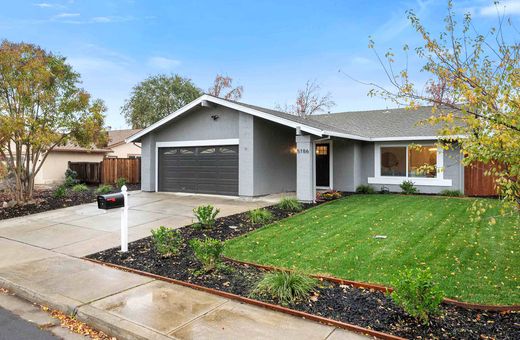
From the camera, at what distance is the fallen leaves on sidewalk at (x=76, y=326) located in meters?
3.80

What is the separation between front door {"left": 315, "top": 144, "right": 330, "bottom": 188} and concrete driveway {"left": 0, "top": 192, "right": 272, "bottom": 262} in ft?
14.6

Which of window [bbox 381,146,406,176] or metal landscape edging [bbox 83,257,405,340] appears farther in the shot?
window [bbox 381,146,406,176]

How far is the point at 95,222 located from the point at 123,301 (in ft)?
19.1

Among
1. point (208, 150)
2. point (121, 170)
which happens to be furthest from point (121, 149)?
point (208, 150)

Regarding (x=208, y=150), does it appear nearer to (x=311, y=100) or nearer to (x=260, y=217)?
(x=260, y=217)

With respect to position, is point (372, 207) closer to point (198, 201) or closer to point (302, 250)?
point (302, 250)

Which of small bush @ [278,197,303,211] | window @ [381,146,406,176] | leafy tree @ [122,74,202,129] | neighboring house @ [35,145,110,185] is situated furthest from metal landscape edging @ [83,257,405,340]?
leafy tree @ [122,74,202,129]

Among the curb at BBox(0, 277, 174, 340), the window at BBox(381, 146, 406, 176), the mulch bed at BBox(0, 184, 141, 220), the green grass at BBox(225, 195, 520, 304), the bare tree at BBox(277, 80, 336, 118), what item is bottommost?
the curb at BBox(0, 277, 174, 340)

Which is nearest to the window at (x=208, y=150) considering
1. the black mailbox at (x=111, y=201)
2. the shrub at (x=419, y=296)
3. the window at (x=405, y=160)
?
the window at (x=405, y=160)

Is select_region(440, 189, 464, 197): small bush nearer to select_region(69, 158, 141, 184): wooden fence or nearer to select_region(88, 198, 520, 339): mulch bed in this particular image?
select_region(88, 198, 520, 339): mulch bed

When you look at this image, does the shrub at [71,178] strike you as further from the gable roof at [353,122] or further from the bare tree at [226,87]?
the bare tree at [226,87]

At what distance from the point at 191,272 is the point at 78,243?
3.52 meters

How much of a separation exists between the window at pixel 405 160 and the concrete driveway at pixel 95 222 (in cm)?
618

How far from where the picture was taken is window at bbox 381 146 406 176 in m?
15.0
